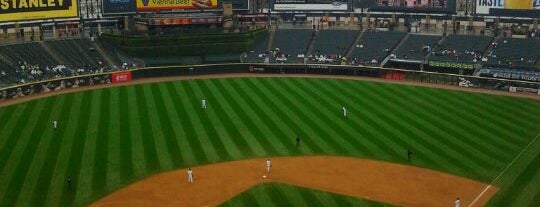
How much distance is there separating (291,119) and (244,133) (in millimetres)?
5910

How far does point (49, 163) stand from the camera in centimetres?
4019

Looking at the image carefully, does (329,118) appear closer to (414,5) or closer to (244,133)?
(244,133)

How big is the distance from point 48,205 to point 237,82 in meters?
37.7

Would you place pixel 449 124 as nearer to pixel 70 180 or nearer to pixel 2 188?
pixel 70 180

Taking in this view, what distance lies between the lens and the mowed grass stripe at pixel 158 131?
40.7 m

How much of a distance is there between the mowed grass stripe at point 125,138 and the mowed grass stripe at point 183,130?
3628 mm

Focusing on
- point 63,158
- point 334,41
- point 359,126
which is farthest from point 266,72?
point 63,158

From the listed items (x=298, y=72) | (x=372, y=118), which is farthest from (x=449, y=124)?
(x=298, y=72)

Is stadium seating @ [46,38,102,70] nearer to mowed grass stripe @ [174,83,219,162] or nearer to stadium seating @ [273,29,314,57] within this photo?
mowed grass stripe @ [174,83,219,162]

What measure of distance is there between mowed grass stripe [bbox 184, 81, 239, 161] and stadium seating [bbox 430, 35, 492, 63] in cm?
3321

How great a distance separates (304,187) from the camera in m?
36.2

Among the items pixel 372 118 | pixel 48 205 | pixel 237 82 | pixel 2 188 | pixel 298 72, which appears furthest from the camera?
pixel 298 72

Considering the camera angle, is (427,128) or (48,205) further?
(427,128)

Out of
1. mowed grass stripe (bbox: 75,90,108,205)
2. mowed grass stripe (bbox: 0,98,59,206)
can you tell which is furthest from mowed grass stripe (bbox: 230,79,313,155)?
mowed grass stripe (bbox: 0,98,59,206)
